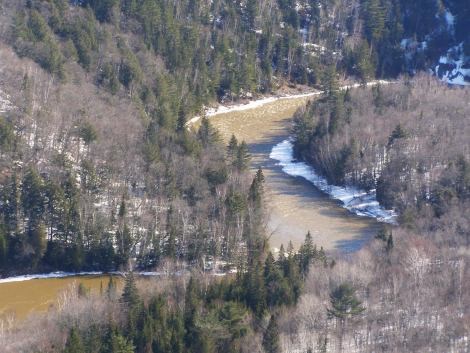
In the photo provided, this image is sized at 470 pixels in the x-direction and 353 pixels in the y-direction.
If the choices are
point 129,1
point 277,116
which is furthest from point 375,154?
point 129,1

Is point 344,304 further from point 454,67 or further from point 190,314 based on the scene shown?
point 454,67

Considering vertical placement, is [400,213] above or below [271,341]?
above

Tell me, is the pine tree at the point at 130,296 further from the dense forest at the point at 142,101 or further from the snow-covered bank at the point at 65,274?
the dense forest at the point at 142,101

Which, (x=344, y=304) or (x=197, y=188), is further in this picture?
(x=197, y=188)

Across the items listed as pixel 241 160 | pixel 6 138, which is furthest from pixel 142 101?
pixel 6 138

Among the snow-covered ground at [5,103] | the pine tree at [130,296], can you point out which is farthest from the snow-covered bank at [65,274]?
the snow-covered ground at [5,103]

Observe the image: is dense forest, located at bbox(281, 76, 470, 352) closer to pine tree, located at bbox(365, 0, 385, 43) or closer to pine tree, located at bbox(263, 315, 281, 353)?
pine tree, located at bbox(263, 315, 281, 353)

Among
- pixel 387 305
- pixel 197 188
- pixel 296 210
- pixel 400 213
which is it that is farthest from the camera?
pixel 296 210
